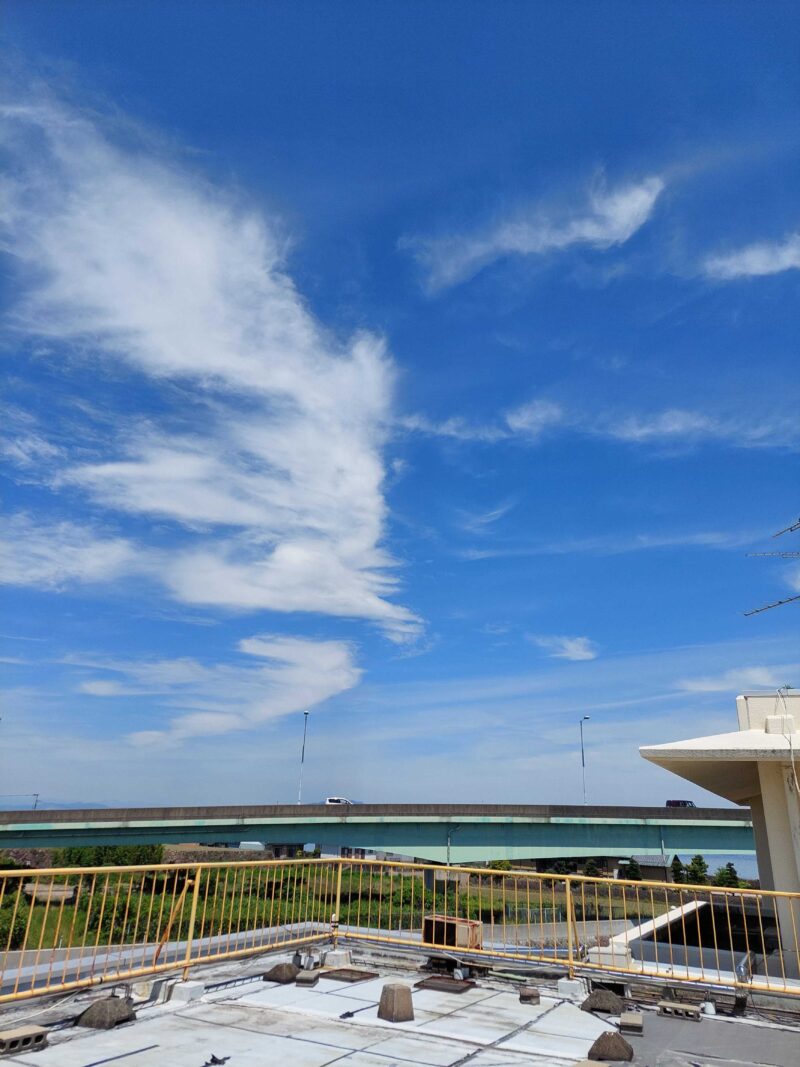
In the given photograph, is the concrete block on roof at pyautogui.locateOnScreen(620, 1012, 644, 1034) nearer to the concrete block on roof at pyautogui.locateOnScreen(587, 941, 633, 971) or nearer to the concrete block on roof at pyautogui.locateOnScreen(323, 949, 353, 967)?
the concrete block on roof at pyautogui.locateOnScreen(587, 941, 633, 971)

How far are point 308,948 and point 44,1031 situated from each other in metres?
4.31

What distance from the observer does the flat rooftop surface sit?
5.45 m

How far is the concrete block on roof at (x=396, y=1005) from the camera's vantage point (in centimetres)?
660

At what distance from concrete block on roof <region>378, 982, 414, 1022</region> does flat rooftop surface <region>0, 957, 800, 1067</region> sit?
0.09 m

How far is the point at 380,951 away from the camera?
965 centimetres

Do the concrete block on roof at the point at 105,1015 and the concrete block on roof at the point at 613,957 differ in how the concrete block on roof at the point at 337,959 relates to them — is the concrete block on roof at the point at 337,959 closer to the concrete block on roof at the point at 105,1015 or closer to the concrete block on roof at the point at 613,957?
the concrete block on roof at the point at 613,957

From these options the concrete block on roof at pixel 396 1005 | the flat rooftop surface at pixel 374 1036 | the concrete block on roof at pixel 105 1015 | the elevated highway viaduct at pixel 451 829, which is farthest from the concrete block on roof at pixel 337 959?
the elevated highway viaduct at pixel 451 829

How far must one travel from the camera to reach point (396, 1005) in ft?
21.8

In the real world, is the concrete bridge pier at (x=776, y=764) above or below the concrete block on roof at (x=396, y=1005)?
above

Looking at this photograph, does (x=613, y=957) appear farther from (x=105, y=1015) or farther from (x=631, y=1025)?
(x=105, y=1015)

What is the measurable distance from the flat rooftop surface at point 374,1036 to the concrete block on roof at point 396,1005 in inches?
3.4

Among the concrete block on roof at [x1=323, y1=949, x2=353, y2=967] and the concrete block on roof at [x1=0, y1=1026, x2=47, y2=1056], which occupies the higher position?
the concrete block on roof at [x1=0, y1=1026, x2=47, y2=1056]

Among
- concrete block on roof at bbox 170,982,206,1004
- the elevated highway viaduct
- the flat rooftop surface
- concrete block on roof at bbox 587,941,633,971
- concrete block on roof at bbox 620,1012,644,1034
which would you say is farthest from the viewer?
the elevated highway viaduct

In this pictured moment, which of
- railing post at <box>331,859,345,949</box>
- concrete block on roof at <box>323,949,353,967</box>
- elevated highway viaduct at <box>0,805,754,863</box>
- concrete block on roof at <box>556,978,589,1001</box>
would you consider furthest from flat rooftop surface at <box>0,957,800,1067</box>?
elevated highway viaduct at <box>0,805,754,863</box>
